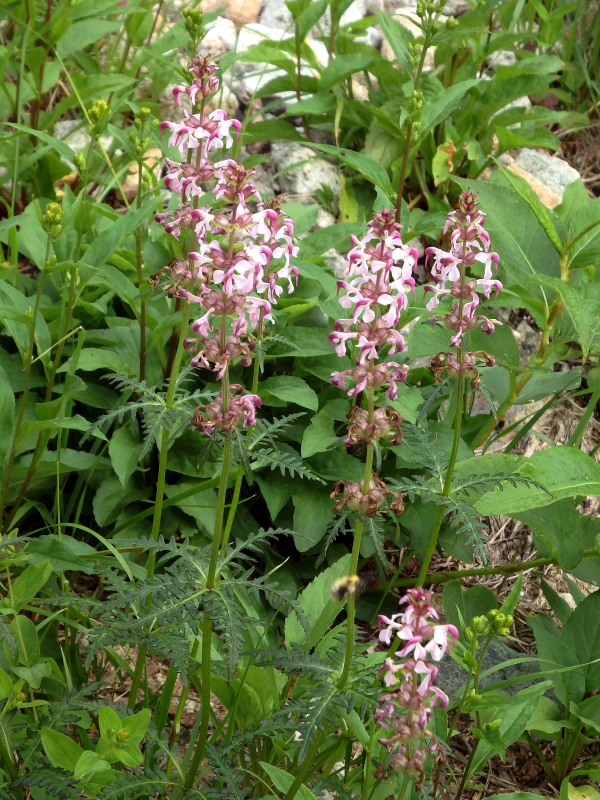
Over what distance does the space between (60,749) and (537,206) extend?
1830 mm

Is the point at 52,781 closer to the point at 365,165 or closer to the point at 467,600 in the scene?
the point at 467,600

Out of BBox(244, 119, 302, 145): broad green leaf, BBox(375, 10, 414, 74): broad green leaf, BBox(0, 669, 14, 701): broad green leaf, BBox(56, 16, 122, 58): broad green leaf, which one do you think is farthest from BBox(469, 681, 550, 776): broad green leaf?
BBox(56, 16, 122, 58): broad green leaf

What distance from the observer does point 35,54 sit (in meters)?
3.05

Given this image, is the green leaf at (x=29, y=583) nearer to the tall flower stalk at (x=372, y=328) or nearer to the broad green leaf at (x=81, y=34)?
the tall flower stalk at (x=372, y=328)

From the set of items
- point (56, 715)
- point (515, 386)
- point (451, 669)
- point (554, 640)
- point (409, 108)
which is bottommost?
point (451, 669)

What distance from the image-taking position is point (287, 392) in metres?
2.58

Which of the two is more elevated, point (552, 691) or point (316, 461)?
point (316, 461)

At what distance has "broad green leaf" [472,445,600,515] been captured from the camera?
2.09m

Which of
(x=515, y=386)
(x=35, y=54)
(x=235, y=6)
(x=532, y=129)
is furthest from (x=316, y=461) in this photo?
(x=235, y=6)

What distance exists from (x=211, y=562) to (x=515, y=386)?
4.13 feet

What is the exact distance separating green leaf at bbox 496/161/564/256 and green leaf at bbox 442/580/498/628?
39.0 inches

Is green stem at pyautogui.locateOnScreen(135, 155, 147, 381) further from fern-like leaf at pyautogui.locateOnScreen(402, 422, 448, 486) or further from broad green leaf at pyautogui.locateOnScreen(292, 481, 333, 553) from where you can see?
fern-like leaf at pyautogui.locateOnScreen(402, 422, 448, 486)

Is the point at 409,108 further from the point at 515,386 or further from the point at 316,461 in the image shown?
the point at 316,461

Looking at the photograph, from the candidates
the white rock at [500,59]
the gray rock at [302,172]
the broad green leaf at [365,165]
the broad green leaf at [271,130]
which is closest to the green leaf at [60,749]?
the broad green leaf at [365,165]
